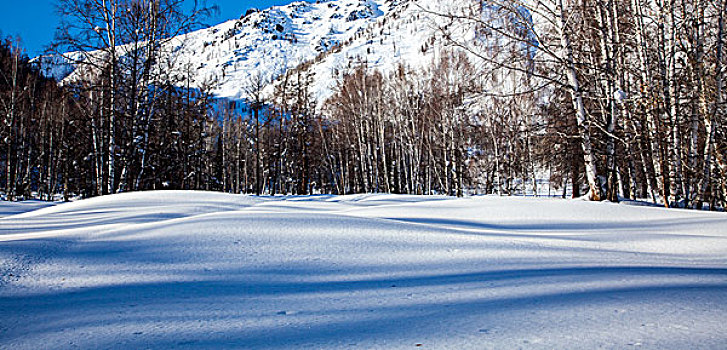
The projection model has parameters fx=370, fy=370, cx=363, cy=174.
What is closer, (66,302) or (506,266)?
(66,302)

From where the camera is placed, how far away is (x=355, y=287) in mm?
2074

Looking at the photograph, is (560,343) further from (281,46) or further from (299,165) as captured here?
(281,46)

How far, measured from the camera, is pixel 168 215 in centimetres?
512

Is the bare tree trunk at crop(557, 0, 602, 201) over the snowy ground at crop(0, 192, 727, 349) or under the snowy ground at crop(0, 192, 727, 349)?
over

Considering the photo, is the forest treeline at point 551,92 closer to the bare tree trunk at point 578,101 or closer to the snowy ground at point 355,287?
the bare tree trunk at point 578,101

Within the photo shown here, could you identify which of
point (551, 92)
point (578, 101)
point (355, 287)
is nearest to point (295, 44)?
point (551, 92)

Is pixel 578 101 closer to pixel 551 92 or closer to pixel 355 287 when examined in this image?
pixel 355 287

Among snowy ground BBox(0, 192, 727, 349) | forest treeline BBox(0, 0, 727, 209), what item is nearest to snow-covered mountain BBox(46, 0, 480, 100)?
forest treeline BBox(0, 0, 727, 209)

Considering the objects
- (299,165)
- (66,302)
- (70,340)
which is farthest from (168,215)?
(299,165)

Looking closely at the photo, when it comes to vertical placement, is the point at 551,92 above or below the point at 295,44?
below

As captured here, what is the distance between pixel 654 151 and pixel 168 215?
29.4ft

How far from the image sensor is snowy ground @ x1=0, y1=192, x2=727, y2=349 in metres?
1.38

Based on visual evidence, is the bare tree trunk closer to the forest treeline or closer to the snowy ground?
the forest treeline

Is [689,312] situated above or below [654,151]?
below
